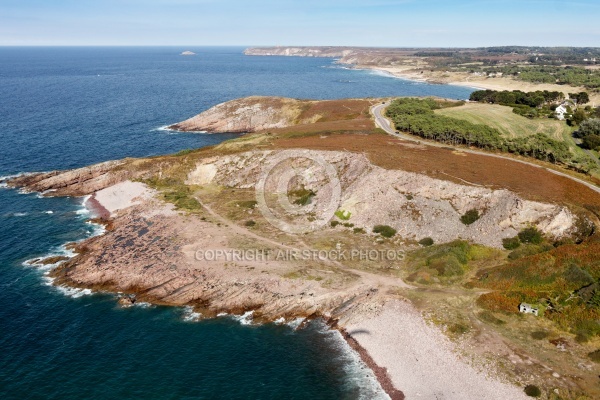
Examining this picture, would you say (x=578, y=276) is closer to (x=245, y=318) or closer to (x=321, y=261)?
(x=321, y=261)

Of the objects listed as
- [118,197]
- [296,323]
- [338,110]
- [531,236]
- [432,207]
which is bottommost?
[296,323]

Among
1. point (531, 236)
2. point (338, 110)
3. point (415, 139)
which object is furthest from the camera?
point (338, 110)

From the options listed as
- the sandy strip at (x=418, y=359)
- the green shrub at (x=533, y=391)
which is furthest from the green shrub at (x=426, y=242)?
the green shrub at (x=533, y=391)

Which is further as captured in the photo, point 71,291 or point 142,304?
point 71,291

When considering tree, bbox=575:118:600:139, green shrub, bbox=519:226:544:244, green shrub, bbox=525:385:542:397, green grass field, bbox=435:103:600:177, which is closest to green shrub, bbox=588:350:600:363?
green shrub, bbox=525:385:542:397

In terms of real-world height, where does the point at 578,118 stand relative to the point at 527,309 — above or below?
above

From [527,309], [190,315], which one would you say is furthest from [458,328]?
[190,315]

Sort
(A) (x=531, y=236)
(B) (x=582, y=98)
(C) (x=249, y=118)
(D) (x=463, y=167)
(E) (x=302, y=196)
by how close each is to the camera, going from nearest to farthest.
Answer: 1. (A) (x=531, y=236)
2. (D) (x=463, y=167)
3. (E) (x=302, y=196)
4. (C) (x=249, y=118)
5. (B) (x=582, y=98)
